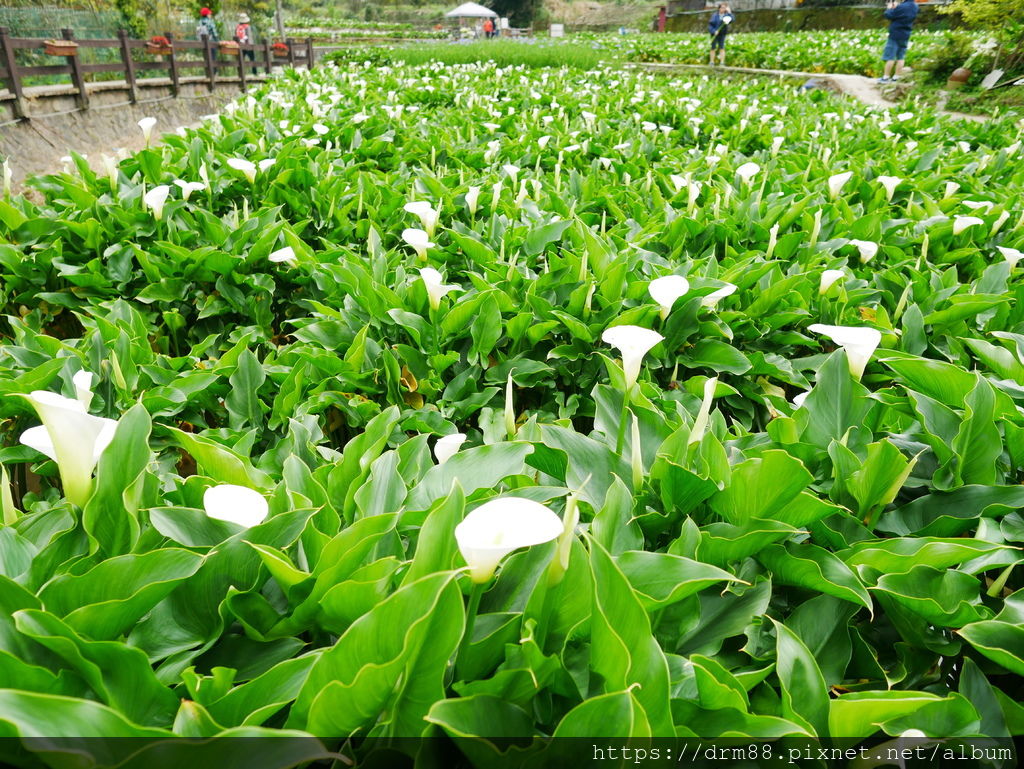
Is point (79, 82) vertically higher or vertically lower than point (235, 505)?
higher

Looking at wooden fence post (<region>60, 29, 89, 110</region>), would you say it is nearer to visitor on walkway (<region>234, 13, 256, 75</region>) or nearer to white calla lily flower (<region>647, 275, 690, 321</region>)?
visitor on walkway (<region>234, 13, 256, 75</region>)

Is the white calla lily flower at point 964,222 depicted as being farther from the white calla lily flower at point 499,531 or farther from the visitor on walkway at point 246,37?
the visitor on walkway at point 246,37

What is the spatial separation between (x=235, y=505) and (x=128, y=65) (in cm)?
1198

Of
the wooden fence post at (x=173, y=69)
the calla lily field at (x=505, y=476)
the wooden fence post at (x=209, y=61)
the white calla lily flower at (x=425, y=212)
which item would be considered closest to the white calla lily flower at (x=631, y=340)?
the calla lily field at (x=505, y=476)

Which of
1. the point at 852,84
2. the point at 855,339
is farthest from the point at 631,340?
the point at 852,84

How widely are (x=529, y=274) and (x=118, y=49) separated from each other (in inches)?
489

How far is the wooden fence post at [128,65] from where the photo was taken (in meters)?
10.0

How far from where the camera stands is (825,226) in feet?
9.31

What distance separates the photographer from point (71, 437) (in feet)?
3.25

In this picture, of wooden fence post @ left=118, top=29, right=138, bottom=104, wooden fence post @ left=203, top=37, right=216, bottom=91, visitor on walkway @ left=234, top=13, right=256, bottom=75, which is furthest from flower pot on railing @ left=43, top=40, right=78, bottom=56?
visitor on walkway @ left=234, top=13, right=256, bottom=75

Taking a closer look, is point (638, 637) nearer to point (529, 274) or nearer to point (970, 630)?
point (970, 630)

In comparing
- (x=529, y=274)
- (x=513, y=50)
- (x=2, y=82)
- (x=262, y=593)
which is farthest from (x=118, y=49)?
(x=262, y=593)

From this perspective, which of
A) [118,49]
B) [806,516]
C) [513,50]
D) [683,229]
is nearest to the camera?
[806,516]

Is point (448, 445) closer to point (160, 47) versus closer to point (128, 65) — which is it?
point (128, 65)
